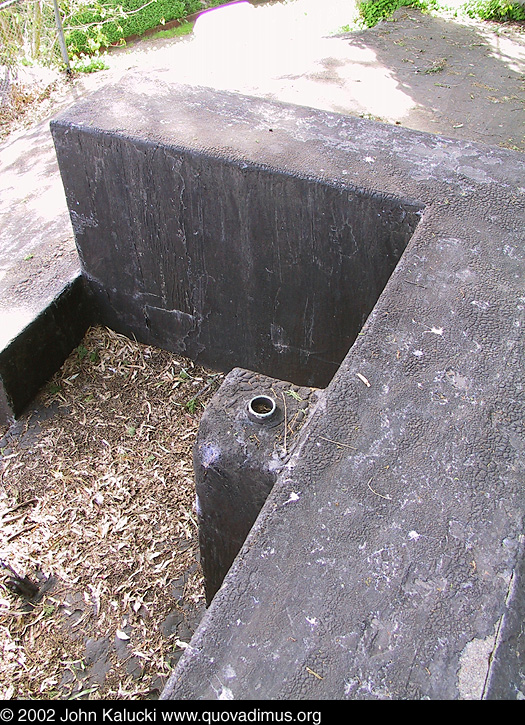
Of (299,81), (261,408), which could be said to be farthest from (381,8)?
(261,408)

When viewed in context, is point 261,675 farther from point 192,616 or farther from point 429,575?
point 192,616

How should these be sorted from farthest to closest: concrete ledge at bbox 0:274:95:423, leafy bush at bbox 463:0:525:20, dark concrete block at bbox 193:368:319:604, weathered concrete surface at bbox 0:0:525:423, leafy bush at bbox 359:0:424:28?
leafy bush at bbox 359:0:424:28, leafy bush at bbox 463:0:525:20, weathered concrete surface at bbox 0:0:525:423, concrete ledge at bbox 0:274:95:423, dark concrete block at bbox 193:368:319:604

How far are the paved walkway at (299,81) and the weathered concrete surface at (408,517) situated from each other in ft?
8.05

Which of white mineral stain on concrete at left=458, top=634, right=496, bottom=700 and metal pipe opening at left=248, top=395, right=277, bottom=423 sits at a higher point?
white mineral stain on concrete at left=458, top=634, right=496, bottom=700

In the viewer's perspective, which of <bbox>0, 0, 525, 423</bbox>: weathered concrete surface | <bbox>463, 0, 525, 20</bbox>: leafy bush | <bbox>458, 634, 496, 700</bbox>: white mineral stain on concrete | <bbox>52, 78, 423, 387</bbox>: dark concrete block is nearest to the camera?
<bbox>458, 634, 496, 700</bbox>: white mineral stain on concrete

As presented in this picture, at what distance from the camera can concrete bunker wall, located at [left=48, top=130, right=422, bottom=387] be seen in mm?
3291

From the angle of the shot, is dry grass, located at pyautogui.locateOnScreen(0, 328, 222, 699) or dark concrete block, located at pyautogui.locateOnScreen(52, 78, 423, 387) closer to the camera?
dry grass, located at pyautogui.locateOnScreen(0, 328, 222, 699)

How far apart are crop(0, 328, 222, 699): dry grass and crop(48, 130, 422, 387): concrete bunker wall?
1.26ft

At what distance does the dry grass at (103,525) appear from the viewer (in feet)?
9.80

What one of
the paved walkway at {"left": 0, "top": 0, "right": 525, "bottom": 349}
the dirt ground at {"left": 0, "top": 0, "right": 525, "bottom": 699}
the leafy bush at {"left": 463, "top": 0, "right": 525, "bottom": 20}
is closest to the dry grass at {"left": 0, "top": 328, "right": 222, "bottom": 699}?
the dirt ground at {"left": 0, "top": 0, "right": 525, "bottom": 699}

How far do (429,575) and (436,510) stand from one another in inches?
8.1

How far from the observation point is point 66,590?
3.25 metres

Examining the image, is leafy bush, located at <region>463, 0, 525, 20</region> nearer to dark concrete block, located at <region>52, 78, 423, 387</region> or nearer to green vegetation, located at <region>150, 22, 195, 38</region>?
green vegetation, located at <region>150, 22, 195, 38</region>

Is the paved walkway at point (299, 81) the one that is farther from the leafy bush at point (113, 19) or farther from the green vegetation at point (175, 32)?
the leafy bush at point (113, 19)
